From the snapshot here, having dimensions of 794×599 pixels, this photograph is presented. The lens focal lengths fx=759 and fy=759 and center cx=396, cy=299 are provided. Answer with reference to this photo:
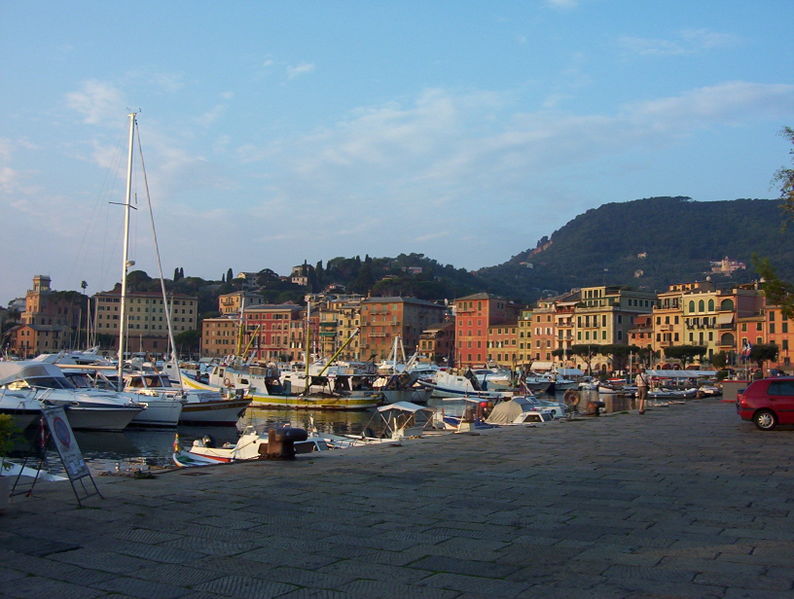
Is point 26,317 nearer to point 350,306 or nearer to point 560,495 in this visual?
point 350,306

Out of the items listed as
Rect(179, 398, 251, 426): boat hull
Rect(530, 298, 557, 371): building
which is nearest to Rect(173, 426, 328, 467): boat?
Rect(179, 398, 251, 426): boat hull

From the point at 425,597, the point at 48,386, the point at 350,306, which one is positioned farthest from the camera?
the point at 350,306

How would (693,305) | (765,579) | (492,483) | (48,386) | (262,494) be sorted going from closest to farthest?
(765,579)
(262,494)
(492,483)
(48,386)
(693,305)

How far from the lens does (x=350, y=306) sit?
15362 cm

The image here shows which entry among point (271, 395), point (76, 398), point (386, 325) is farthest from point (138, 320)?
point (76, 398)

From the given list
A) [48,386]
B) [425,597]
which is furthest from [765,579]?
[48,386]

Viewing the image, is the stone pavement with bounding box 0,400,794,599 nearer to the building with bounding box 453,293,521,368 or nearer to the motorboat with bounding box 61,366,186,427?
the motorboat with bounding box 61,366,186,427

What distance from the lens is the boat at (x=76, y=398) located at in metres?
33.7

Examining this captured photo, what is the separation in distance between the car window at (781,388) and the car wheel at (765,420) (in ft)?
1.81

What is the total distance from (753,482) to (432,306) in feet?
482

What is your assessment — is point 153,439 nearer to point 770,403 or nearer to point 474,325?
point 770,403

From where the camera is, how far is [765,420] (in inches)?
774

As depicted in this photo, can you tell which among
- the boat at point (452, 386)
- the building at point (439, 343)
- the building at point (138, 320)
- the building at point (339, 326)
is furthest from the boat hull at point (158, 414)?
the building at point (138, 320)

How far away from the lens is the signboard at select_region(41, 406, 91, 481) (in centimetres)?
819
